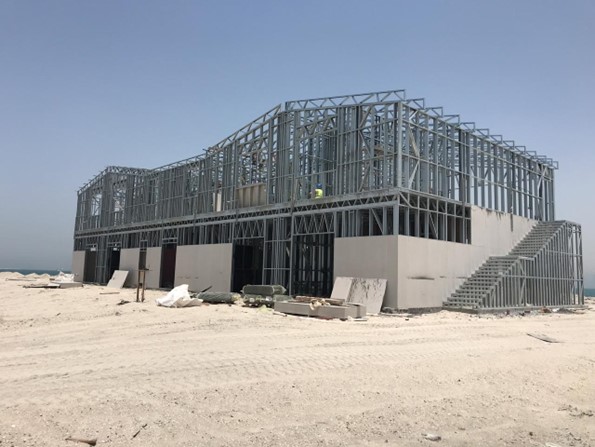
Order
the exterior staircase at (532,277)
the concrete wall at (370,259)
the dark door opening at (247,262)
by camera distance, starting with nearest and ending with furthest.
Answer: the concrete wall at (370,259) → the exterior staircase at (532,277) → the dark door opening at (247,262)

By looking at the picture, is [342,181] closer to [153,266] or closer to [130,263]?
[153,266]

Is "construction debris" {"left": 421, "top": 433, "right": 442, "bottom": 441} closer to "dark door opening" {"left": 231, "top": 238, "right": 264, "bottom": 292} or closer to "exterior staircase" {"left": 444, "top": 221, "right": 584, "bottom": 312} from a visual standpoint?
"exterior staircase" {"left": 444, "top": 221, "right": 584, "bottom": 312}

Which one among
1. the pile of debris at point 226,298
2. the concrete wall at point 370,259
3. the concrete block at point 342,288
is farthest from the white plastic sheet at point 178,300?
the concrete wall at point 370,259

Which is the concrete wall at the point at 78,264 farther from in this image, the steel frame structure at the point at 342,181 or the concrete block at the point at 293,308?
the concrete block at the point at 293,308

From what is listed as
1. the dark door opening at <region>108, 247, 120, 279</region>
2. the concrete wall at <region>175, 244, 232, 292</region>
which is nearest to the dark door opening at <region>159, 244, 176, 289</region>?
the concrete wall at <region>175, 244, 232, 292</region>

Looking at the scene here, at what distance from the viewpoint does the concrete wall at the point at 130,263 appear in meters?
41.1

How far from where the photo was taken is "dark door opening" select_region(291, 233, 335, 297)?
2722 centimetres

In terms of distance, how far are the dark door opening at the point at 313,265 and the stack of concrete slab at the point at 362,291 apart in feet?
15.8

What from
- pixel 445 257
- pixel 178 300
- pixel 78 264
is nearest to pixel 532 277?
pixel 445 257

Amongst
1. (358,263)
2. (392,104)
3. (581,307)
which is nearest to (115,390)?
(358,263)

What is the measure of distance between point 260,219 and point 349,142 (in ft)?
25.3

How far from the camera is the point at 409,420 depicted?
22.6 ft

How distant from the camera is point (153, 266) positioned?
38844mm

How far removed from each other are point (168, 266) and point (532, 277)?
84.5ft
